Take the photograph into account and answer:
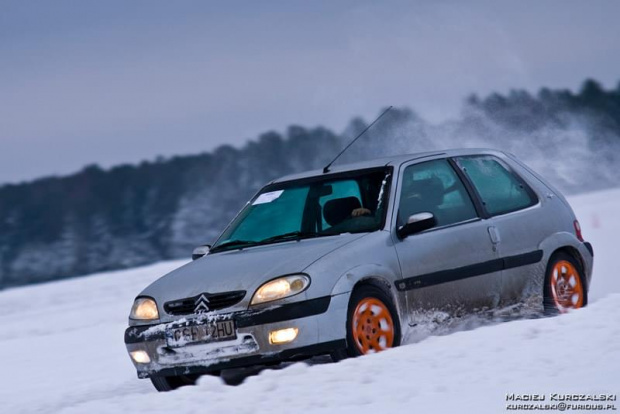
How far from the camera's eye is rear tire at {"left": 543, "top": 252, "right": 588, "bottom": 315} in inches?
350

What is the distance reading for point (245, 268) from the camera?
7.44 m

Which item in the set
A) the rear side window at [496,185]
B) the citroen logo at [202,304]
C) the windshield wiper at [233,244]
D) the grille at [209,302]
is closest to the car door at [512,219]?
the rear side window at [496,185]

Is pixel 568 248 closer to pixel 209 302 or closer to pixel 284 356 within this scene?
pixel 284 356

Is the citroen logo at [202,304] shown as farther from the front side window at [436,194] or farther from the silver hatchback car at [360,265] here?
the front side window at [436,194]

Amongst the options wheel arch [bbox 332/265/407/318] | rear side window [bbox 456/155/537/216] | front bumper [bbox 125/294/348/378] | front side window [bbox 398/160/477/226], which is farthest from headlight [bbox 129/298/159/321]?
rear side window [bbox 456/155/537/216]

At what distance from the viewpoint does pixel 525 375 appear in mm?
6137

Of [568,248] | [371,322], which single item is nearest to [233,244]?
[371,322]

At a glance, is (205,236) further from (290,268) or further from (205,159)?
(290,268)

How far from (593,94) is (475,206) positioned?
59.5 metres

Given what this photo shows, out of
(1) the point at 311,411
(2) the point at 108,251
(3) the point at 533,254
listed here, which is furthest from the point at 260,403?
(2) the point at 108,251

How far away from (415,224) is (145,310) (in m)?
1.86

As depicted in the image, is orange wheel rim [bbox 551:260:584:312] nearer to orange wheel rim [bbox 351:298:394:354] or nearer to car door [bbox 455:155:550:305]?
car door [bbox 455:155:550:305]

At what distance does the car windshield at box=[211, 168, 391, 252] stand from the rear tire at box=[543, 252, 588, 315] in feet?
5.34

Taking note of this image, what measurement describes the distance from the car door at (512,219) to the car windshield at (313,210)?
921mm
